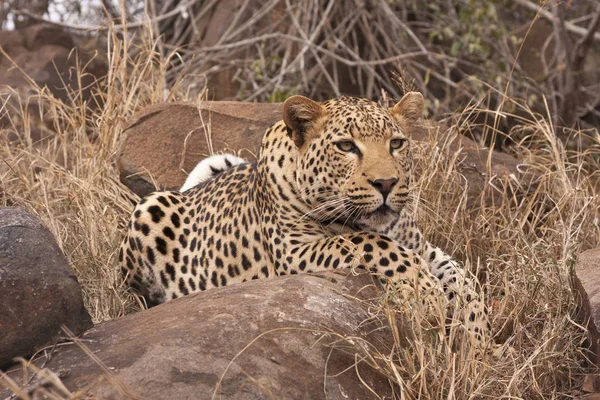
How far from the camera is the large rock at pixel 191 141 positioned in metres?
7.30

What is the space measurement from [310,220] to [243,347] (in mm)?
1529

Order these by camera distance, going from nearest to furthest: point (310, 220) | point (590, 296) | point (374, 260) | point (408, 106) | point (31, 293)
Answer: point (31, 293)
point (590, 296)
point (374, 260)
point (310, 220)
point (408, 106)

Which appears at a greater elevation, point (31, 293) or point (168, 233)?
point (31, 293)

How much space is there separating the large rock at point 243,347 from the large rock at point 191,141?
9.16 ft

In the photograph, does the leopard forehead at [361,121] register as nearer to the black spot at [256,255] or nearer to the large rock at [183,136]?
the black spot at [256,255]

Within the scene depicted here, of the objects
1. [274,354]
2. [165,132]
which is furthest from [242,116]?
[274,354]

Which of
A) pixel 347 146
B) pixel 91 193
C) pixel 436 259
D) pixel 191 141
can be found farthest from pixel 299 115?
pixel 191 141

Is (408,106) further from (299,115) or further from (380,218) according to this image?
(380,218)

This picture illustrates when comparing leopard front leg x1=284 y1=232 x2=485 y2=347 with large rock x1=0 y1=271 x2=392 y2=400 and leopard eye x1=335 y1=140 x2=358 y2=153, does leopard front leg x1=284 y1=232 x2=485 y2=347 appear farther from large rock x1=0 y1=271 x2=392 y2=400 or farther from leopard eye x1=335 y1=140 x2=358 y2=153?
leopard eye x1=335 y1=140 x2=358 y2=153

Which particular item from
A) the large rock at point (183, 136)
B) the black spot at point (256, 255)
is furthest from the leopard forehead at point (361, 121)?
the large rock at point (183, 136)

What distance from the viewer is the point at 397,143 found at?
210 inches

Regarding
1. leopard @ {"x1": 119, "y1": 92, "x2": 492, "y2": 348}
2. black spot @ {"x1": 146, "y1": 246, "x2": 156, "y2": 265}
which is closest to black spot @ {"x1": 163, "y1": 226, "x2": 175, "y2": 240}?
leopard @ {"x1": 119, "y1": 92, "x2": 492, "y2": 348}

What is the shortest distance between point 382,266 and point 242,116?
2971 mm

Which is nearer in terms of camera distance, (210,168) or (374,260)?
(374,260)
